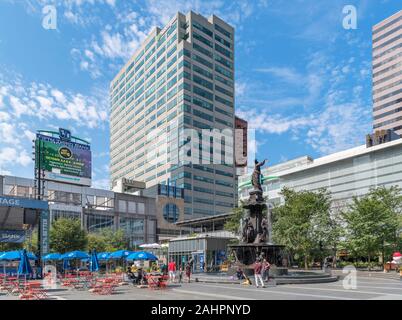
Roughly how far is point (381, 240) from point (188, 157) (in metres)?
87.1

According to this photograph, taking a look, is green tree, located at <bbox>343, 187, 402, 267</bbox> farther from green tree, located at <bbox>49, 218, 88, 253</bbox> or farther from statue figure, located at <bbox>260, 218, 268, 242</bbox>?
green tree, located at <bbox>49, 218, 88, 253</bbox>

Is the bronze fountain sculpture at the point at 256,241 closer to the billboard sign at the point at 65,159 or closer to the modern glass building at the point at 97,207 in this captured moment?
the billboard sign at the point at 65,159

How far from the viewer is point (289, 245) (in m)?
49.5

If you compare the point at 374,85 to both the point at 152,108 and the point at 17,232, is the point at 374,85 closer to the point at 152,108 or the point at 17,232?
the point at 152,108

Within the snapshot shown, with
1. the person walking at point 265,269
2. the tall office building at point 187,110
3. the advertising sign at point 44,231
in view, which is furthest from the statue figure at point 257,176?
the tall office building at point 187,110

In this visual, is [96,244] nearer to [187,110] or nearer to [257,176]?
[257,176]

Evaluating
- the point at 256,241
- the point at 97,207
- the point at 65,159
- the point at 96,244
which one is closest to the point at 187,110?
the point at 97,207

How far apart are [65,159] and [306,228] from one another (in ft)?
161

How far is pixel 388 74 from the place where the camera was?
12938cm

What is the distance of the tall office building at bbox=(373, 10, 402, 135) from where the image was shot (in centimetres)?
12594

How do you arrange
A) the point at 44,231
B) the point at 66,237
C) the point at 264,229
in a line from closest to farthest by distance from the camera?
the point at 264,229, the point at 44,231, the point at 66,237

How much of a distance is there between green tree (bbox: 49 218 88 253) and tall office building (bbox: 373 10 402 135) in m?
96.5
